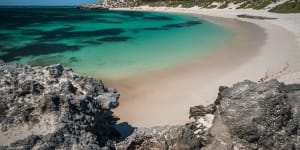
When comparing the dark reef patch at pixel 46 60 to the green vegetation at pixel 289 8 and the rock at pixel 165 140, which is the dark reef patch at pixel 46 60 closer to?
the rock at pixel 165 140

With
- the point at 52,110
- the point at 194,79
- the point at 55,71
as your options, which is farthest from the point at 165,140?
the point at 194,79

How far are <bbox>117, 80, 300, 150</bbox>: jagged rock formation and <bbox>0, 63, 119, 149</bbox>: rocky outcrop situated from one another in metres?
1.07

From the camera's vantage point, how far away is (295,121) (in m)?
6.59

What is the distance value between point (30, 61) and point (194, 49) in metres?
12.5

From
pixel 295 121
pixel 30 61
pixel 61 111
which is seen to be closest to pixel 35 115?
pixel 61 111

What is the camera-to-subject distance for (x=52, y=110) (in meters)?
6.62

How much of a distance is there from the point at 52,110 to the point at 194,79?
32.5 feet

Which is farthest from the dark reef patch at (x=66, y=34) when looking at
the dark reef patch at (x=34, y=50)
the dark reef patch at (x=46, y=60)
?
the dark reef patch at (x=46, y=60)

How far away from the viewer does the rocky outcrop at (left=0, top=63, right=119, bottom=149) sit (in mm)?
5906

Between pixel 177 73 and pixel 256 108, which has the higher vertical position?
pixel 256 108

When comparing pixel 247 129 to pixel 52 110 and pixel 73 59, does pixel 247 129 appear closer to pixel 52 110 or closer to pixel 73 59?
pixel 52 110

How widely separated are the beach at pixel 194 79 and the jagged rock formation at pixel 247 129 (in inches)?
123

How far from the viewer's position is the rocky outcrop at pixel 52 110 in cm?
591

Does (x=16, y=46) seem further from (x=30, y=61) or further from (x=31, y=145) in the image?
(x=31, y=145)
